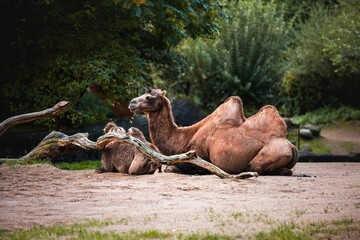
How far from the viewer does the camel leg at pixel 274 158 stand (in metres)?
12.7

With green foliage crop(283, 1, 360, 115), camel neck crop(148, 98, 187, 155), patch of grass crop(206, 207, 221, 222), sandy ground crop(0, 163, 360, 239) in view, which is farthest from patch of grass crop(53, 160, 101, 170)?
green foliage crop(283, 1, 360, 115)

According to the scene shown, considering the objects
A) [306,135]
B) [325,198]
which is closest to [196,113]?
[306,135]

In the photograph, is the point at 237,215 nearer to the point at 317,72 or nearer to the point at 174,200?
the point at 174,200

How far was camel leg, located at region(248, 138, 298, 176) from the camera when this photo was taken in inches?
501

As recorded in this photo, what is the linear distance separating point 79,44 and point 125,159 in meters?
5.17

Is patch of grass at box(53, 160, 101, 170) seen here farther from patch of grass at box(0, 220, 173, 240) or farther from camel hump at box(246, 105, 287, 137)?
patch of grass at box(0, 220, 173, 240)

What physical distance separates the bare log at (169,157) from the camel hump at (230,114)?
4.79 feet

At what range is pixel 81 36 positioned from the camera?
17688 millimetres

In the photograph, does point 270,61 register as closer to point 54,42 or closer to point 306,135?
point 306,135

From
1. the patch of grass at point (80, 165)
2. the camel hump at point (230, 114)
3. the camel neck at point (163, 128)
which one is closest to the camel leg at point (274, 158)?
the camel hump at point (230, 114)

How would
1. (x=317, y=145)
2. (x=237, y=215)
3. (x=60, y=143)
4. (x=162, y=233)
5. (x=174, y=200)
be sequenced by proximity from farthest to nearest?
1. (x=317, y=145)
2. (x=60, y=143)
3. (x=174, y=200)
4. (x=237, y=215)
5. (x=162, y=233)

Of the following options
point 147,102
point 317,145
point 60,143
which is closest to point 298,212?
point 147,102

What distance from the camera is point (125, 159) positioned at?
13289 mm

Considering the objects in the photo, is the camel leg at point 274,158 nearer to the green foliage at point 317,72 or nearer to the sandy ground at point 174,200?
the sandy ground at point 174,200
